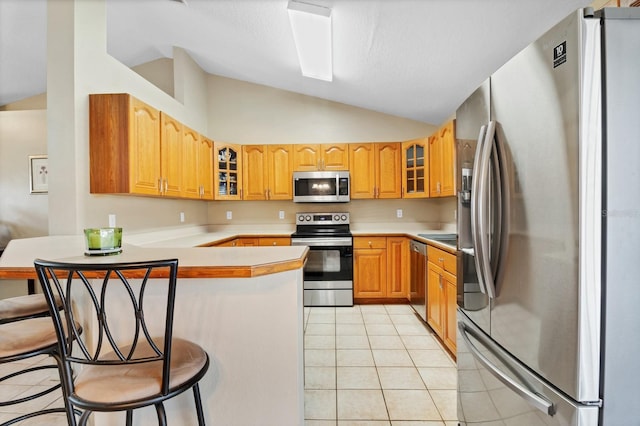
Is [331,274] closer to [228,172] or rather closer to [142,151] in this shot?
[228,172]

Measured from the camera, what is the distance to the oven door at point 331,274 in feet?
12.2

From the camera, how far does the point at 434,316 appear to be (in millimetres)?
2807

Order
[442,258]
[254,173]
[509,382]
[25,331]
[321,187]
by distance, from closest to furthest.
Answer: [509,382] < [25,331] < [442,258] < [321,187] < [254,173]

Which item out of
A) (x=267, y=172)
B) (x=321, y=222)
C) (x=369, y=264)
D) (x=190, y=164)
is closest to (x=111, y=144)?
(x=190, y=164)

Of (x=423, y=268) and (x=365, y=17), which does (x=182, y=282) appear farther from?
(x=423, y=268)

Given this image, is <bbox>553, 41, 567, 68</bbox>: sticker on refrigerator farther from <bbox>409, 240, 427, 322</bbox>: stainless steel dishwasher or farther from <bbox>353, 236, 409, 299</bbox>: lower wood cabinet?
<bbox>353, 236, 409, 299</bbox>: lower wood cabinet

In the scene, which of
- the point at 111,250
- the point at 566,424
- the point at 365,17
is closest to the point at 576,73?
the point at 566,424

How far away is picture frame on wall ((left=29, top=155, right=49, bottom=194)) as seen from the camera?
3750 millimetres

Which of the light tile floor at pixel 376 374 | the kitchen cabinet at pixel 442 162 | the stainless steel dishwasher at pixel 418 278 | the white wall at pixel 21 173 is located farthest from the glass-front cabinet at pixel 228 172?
the kitchen cabinet at pixel 442 162

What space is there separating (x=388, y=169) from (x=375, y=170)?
0.17 meters

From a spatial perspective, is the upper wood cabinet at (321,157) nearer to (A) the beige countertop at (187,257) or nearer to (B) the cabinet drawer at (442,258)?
(B) the cabinet drawer at (442,258)

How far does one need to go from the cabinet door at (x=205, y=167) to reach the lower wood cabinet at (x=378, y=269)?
196 cm

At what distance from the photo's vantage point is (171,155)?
2.94m

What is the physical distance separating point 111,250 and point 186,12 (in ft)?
8.35
